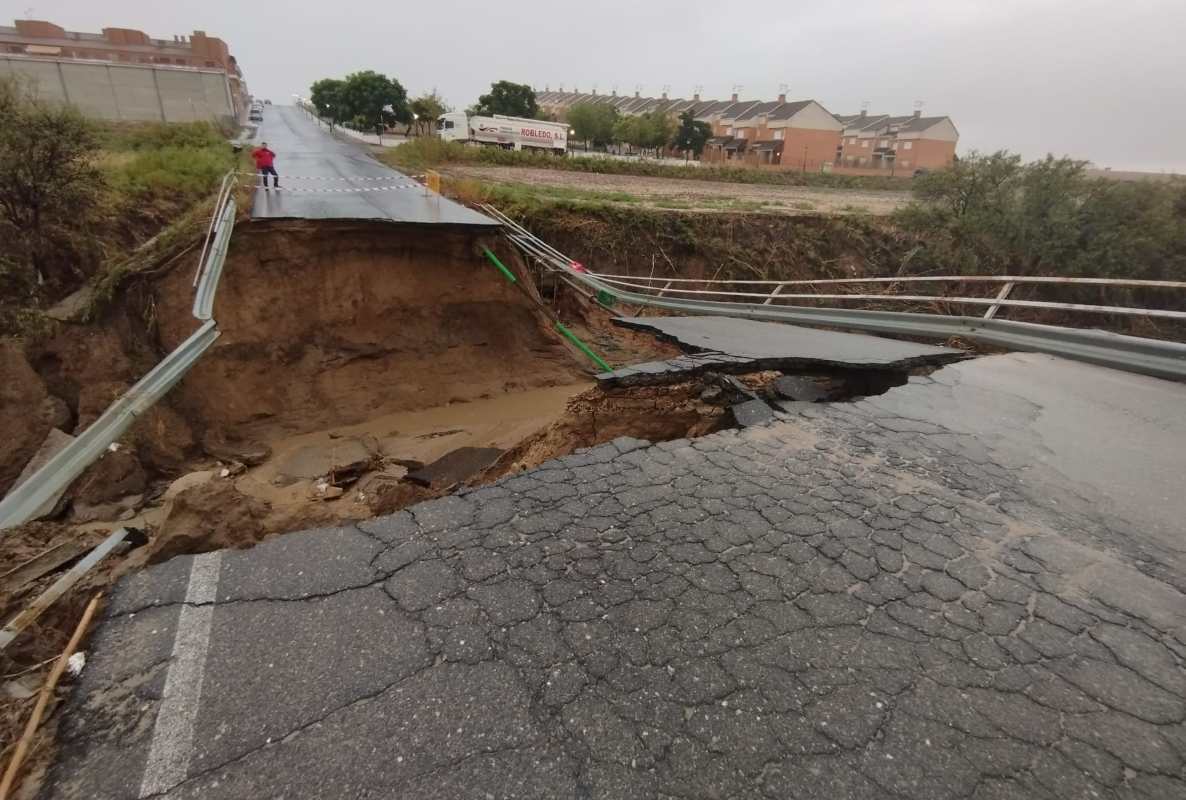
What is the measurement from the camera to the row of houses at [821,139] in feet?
211

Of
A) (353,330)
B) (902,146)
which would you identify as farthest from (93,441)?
(902,146)

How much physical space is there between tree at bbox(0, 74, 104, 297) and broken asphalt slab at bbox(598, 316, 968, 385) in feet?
34.1

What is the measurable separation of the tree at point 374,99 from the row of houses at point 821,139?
29177 millimetres

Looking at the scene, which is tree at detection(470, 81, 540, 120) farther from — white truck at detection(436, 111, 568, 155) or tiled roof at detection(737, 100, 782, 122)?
tiled roof at detection(737, 100, 782, 122)

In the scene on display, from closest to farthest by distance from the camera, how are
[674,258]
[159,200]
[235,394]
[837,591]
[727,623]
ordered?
1. [727,623]
2. [837,591]
3. [235,394]
4. [159,200]
5. [674,258]

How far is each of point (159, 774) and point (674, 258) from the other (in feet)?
62.8

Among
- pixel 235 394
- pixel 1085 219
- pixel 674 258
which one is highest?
pixel 1085 219

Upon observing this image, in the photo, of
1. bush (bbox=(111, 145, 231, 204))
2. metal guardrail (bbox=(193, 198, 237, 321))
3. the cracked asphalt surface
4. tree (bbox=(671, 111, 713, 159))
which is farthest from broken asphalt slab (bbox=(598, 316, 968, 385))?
tree (bbox=(671, 111, 713, 159))

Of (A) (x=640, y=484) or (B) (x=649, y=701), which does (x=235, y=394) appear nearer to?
(A) (x=640, y=484)

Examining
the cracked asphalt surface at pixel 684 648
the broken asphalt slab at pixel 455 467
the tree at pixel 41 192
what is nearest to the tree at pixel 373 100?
the tree at pixel 41 192

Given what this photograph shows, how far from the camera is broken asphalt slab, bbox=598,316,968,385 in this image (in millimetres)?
5781

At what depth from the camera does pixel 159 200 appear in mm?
12617

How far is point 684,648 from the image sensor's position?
2346mm

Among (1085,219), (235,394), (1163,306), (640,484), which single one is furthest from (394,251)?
(1163,306)
